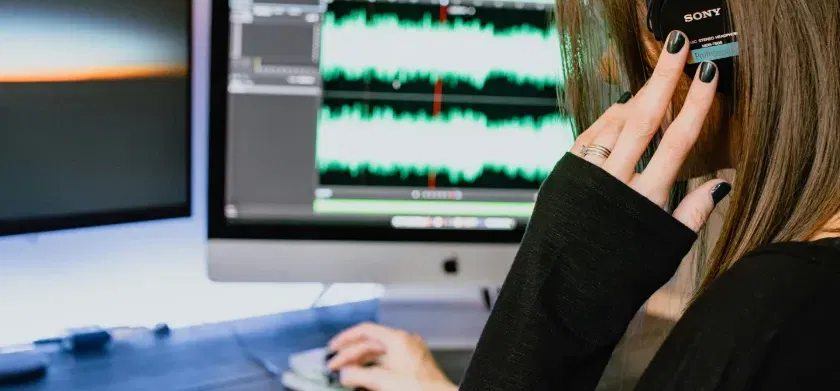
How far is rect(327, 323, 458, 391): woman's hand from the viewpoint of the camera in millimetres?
943

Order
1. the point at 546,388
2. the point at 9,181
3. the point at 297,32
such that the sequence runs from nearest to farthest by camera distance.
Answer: the point at 546,388, the point at 9,181, the point at 297,32

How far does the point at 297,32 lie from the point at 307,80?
0.06 m

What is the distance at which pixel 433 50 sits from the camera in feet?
3.63

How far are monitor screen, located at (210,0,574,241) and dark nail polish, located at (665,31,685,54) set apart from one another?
419mm

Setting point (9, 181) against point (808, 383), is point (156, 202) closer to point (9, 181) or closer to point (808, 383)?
point (9, 181)

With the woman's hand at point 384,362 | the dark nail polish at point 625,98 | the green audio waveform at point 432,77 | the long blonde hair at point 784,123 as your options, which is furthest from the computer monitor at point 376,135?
the long blonde hair at point 784,123

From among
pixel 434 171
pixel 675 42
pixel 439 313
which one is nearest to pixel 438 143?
pixel 434 171

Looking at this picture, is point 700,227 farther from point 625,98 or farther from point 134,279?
point 134,279

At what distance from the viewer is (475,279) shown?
3.83ft

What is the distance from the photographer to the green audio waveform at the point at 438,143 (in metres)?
1.11

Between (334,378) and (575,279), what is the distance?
43cm

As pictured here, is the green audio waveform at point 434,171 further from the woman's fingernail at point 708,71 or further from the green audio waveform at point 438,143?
the woman's fingernail at point 708,71

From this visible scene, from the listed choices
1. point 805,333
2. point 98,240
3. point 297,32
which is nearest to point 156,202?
point 98,240

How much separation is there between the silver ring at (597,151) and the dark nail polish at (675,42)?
88 millimetres
